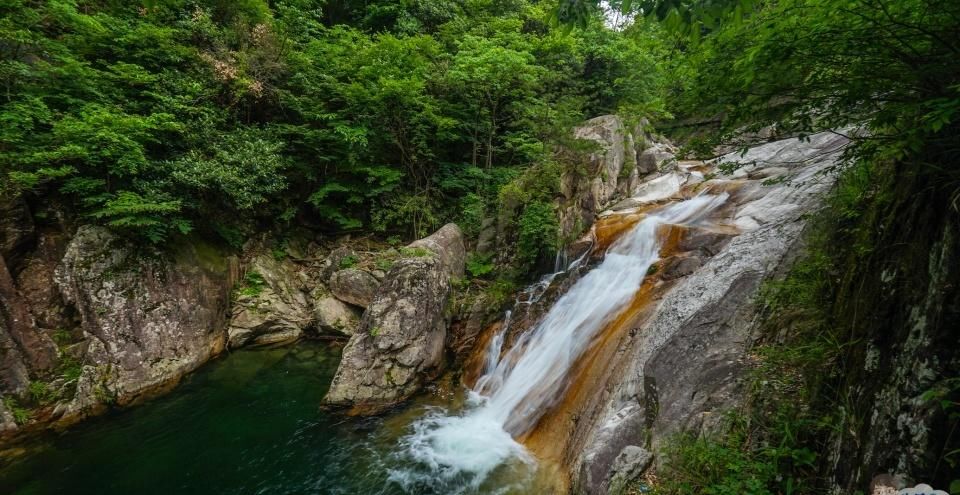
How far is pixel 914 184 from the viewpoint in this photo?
2.35 m

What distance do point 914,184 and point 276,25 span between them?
46.3ft

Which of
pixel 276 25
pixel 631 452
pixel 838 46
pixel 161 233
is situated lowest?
pixel 631 452

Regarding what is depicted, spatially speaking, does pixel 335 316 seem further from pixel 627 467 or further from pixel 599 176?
pixel 627 467

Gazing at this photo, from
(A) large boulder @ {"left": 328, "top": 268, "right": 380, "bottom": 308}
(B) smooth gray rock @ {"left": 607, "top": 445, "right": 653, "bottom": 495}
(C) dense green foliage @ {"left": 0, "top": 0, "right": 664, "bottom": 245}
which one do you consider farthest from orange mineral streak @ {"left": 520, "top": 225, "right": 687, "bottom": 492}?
(A) large boulder @ {"left": 328, "top": 268, "right": 380, "bottom": 308}

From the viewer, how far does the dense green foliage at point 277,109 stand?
7566 millimetres

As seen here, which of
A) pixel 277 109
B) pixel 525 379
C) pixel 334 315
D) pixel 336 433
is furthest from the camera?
pixel 277 109

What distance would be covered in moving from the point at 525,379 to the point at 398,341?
269cm

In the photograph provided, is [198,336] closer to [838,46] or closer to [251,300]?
[251,300]

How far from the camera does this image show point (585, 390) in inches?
235

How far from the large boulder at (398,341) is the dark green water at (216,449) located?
0.55 metres

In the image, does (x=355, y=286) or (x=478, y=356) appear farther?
(x=355, y=286)

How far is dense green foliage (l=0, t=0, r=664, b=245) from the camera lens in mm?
7566

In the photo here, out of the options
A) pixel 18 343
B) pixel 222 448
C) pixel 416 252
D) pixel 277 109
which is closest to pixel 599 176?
pixel 416 252

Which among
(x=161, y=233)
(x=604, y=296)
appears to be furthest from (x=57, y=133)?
(x=604, y=296)
